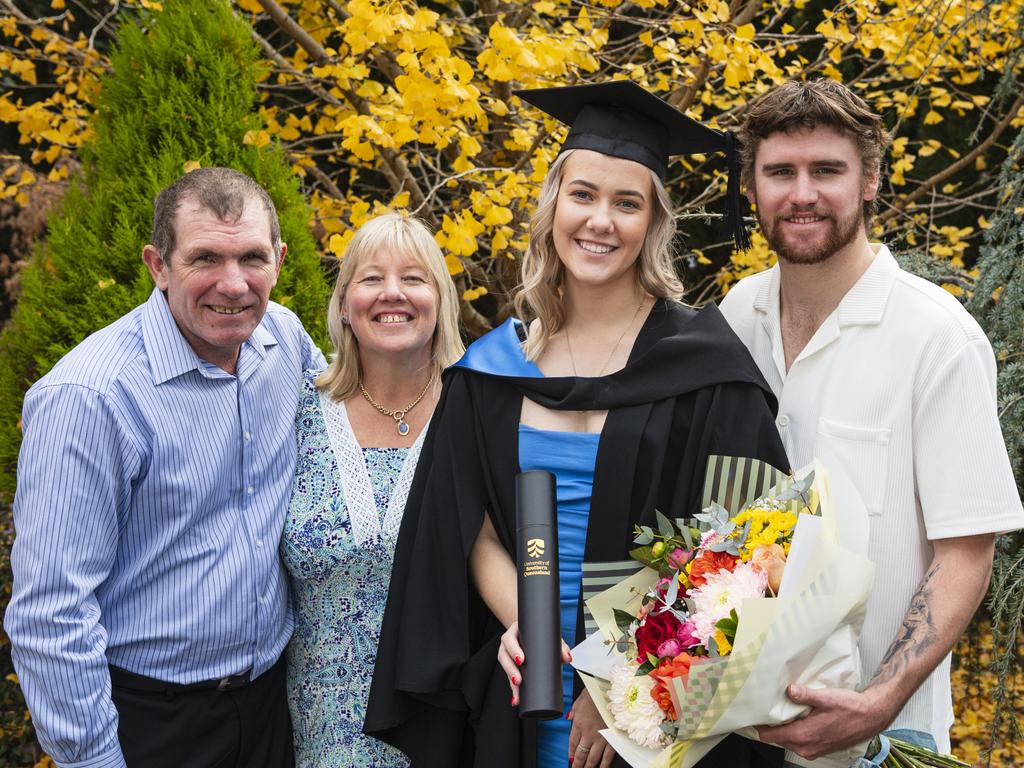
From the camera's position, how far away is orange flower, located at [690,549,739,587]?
1909 mm

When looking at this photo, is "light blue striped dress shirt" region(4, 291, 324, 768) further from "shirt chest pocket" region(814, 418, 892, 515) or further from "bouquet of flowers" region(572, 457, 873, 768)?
"shirt chest pocket" region(814, 418, 892, 515)

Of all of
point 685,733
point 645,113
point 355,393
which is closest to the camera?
point 685,733

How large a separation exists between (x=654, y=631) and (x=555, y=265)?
1.03 m

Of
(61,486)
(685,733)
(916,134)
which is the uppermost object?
(916,134)

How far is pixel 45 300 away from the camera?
12.2 feet

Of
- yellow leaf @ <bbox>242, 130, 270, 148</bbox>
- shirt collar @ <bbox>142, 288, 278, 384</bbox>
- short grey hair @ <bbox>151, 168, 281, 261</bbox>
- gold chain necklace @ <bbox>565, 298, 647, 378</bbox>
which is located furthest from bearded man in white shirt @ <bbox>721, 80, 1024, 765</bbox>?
yellow leaf @ <bbox>242, 130, 270, 148</bbox>

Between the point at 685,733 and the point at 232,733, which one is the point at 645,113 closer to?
the point at 685,733

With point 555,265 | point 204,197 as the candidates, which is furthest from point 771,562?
point 204,197

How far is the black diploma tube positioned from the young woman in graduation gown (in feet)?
0.55

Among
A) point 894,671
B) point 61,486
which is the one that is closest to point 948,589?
point 894,671

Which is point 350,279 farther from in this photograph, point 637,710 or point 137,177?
point 637,710

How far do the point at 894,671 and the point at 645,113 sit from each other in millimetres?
1368

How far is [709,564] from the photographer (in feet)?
6.29

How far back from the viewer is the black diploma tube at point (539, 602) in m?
2.05
